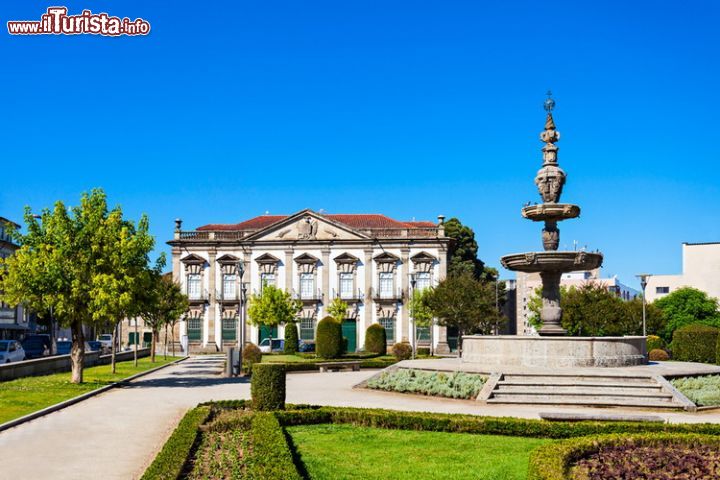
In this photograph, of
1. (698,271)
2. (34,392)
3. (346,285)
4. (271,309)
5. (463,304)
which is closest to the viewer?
(34,392)

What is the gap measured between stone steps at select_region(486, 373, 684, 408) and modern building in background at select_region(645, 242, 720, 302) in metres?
56.5

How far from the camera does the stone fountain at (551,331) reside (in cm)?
1941

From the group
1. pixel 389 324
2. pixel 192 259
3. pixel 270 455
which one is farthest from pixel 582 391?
pixel 192 259

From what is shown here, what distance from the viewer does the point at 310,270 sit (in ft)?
191

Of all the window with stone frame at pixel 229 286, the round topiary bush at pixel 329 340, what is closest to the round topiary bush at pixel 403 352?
the round topiary bush at pixel 329 340

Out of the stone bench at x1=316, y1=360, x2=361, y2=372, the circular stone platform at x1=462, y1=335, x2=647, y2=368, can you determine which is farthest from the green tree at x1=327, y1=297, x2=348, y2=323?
the circular stone platform at x1=462, y1=335, x2=647, y2=368

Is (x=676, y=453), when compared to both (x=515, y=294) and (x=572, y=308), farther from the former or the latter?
(x=515, y=294)

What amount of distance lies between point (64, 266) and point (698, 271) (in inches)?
2495

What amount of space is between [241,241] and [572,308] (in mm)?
26834

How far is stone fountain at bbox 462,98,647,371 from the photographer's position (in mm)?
19406

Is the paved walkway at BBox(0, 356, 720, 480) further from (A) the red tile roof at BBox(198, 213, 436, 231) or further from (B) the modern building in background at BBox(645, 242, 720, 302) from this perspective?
(B) the modern building in background at BBox(645, 242, 720, 302)

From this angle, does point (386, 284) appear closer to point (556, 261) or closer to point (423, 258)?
point (423, 258)

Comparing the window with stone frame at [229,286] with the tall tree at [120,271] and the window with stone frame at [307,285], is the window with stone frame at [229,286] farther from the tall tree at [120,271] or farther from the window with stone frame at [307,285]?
the tall tree at [120,271]

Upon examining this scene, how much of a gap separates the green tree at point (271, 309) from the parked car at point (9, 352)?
2098 cm
